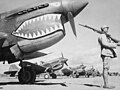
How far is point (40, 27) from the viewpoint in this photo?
7.13 m

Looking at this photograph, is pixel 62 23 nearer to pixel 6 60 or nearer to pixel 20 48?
pixel 20 48


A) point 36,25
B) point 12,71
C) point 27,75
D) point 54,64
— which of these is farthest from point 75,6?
point 12,71

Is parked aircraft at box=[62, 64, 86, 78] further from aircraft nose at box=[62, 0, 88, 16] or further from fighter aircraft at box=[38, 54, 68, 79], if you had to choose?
aircraft nose at box=[62, 0, 88, 16]

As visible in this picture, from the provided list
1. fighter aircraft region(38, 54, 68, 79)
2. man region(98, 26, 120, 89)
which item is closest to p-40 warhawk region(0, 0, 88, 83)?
man region(98, 26, 120, 89)

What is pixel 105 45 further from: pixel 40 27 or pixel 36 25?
pixel 36 25

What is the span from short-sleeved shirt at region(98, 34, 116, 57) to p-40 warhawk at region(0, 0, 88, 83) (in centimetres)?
156

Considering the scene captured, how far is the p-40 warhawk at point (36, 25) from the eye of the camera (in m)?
7.11

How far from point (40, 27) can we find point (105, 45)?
2.57 meters

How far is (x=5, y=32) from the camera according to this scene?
7.71 metres

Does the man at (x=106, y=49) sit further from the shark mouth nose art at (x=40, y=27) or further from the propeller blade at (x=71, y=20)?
the shark mouth nose art at (x=40, y=27)

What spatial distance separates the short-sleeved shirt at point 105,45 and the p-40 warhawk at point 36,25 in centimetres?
156

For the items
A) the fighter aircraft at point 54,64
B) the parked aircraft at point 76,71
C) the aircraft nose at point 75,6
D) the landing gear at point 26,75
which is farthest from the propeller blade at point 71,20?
the parked aircraft at point 76,71

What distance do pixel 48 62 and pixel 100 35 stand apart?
78.9 ft

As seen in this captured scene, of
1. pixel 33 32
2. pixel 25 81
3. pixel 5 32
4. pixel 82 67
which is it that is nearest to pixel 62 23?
pixel 33 32
